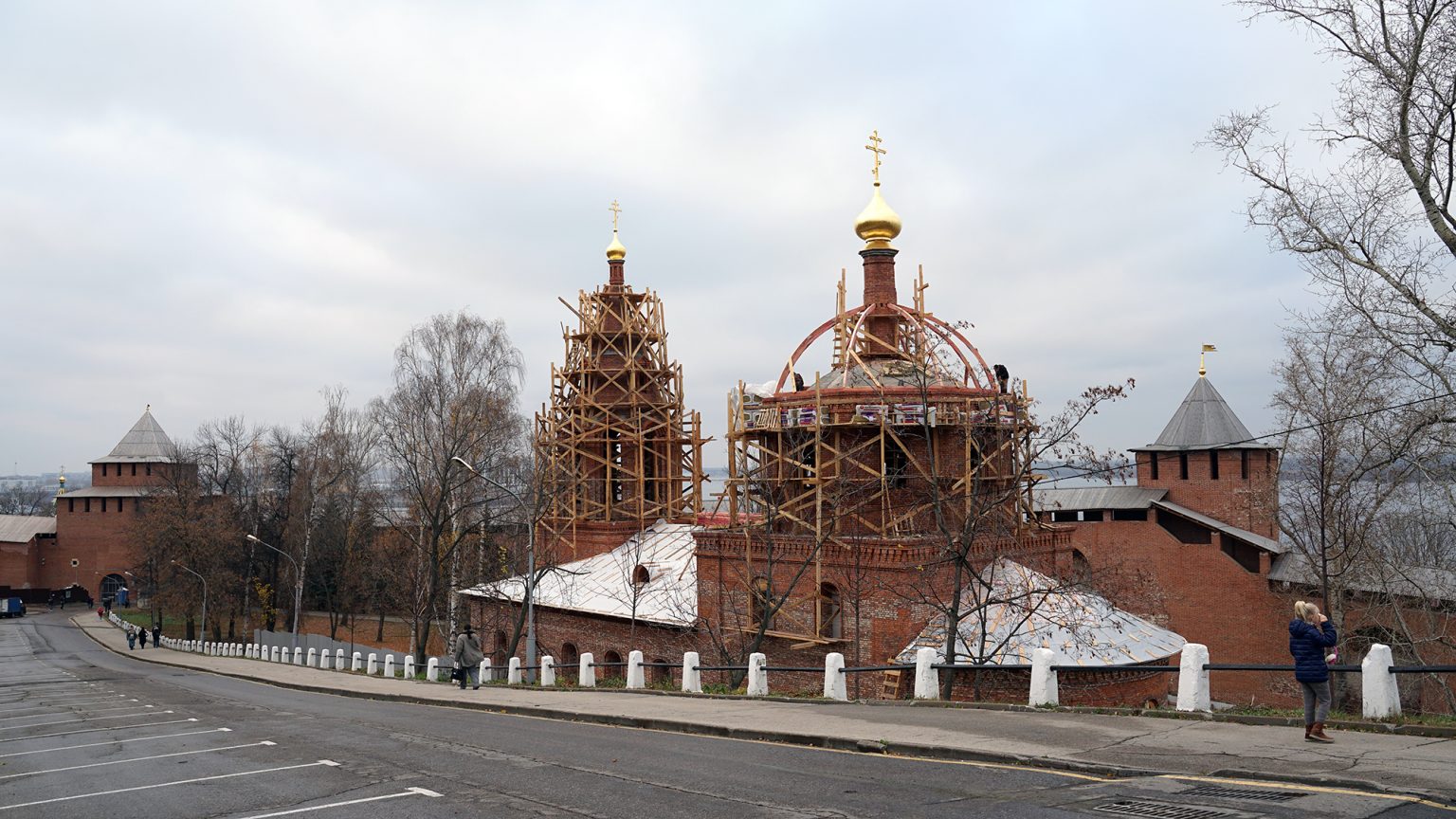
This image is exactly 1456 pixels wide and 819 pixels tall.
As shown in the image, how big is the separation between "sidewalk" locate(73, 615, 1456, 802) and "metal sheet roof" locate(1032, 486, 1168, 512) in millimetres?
23973

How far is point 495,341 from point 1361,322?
31.9 meters

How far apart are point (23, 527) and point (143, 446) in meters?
10.7

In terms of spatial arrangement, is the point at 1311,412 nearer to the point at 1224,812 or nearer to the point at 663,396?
the point at 1224,812

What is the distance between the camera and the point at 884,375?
26.6 meters

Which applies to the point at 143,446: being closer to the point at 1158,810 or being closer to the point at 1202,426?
the point at 1202,426

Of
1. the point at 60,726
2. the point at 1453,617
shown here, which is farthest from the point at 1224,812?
the point at 1453,617

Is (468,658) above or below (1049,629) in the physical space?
below

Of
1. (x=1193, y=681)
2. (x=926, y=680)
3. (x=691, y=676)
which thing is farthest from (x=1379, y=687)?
(x=691, y=676)

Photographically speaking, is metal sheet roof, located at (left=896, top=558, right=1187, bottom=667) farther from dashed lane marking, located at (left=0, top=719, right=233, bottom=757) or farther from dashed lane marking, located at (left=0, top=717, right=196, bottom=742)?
dashed lane marking, located at (left=0, top=717, right=196, bottom=742)

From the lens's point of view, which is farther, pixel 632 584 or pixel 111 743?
pixel 632 584

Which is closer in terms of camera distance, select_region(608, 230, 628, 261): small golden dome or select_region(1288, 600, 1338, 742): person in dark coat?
select_region(1288, 600, 1338, 742): person in dark coat

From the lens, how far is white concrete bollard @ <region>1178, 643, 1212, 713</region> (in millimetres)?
11562

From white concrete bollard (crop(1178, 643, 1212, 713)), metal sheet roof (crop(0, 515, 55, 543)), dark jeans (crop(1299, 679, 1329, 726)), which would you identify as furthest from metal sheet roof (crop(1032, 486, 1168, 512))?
metal sheet roof (crop(0, 515, 55, 543))

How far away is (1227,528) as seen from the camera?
33.6 metres
